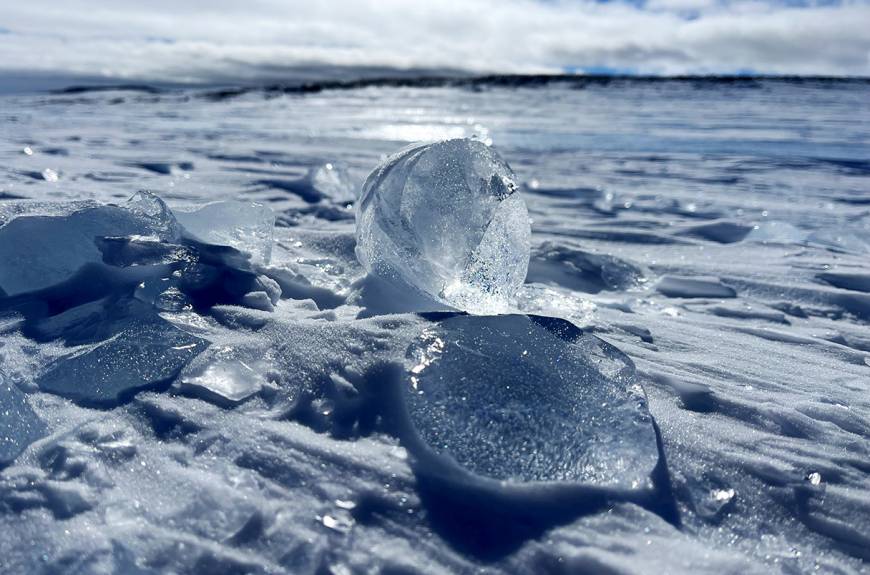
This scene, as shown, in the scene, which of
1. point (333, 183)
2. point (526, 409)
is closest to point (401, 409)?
point (526, 409)

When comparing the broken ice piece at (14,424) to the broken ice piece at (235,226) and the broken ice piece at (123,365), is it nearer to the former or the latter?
the broken ice piece at (123,365)

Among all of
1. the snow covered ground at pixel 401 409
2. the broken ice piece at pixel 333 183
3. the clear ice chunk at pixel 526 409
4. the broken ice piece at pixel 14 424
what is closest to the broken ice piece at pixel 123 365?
the snow covered ground at pixel 401 409

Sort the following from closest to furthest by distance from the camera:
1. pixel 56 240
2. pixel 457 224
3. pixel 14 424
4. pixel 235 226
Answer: pixel 14 424 < pixel 457 224 < pixel 56 240 < pixel 235 226

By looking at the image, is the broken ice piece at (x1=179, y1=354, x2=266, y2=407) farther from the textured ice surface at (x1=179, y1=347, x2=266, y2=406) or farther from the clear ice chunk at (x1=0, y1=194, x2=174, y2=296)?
the clear ice chunk at (x1=0, y1=194, x2=174, y2=296)

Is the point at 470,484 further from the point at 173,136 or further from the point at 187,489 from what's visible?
the point at 173,136

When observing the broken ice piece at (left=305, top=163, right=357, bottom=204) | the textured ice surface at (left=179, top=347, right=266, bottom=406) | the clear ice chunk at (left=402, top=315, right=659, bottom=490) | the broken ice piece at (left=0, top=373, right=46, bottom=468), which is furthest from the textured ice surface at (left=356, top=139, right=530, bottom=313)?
the broken ice piece at (left=305, top=163, right=357, bottom=204)

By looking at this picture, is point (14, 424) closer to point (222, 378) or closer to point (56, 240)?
point (222, 378)
